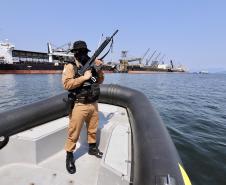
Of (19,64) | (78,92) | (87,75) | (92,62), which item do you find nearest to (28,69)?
(19,64)

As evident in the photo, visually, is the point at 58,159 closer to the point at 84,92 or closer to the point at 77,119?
the point at 77,119

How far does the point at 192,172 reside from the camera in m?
3.48

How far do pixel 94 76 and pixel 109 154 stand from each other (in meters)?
1.07

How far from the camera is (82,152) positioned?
127 inches

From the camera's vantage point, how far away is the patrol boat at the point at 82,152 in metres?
1.91

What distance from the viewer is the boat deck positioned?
2281 millimetres

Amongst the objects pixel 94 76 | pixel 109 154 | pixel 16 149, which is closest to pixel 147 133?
pixel 109 154

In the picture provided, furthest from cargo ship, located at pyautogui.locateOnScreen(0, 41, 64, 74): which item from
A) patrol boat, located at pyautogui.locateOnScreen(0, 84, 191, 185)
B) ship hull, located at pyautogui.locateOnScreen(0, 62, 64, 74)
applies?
patrol boat, located at pyautogui.locateOnScreen(0, 84, 191, 185)

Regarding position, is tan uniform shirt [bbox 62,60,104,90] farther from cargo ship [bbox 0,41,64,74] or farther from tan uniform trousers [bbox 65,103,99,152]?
cargo ship [bbox 0,41,64,74]

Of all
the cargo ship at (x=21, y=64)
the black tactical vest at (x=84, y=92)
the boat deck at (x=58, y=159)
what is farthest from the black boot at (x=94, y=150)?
the cargo ship at (x=21, y=64)

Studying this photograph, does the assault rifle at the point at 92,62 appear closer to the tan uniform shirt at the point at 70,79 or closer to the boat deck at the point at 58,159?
the tan uniform shirt at the point at 70,79

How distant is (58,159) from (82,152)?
15.5 inches

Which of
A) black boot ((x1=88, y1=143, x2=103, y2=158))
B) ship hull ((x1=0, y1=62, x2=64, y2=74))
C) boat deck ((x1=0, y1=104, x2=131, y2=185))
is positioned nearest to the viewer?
boat deck ((x1=0, y1=104, x2=131, y2=185))

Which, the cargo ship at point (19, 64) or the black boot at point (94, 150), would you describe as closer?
the black boot at point (94, 150)
